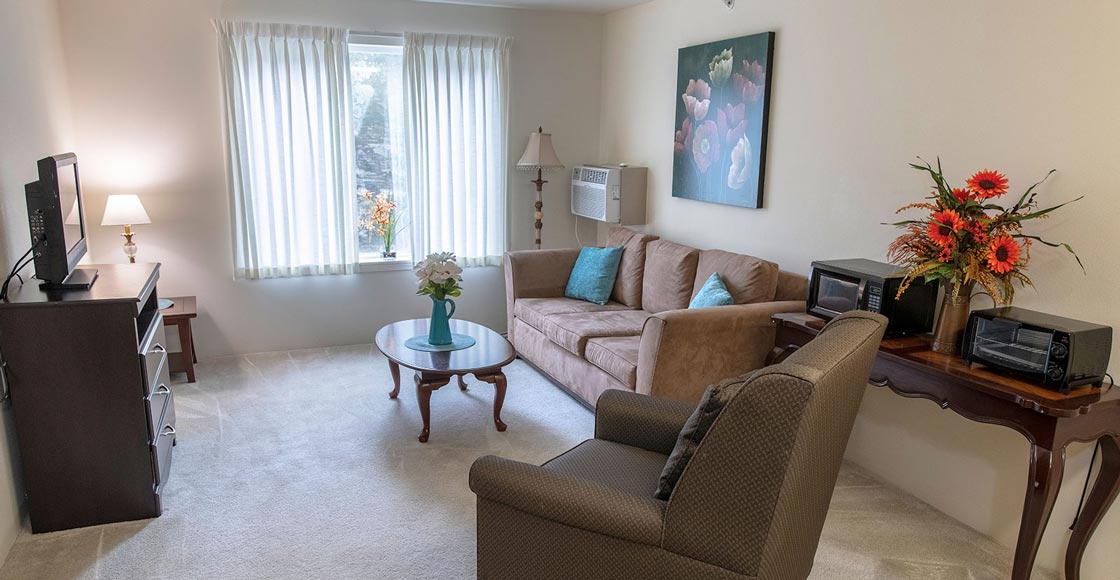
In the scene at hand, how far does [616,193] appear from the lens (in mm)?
5262

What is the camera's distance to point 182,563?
2.66 m

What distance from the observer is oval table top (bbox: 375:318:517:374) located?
3.65 m

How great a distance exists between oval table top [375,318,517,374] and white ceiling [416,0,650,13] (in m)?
2.42

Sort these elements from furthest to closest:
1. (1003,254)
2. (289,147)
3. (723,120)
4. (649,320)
→ (289,147)
(723,120)
(649,320)
(1003,254)

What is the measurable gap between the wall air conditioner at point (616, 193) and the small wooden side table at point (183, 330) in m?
2.77

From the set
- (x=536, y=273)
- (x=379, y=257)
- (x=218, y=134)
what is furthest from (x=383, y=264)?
(x=218, y=134)

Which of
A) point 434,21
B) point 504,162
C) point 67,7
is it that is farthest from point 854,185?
point 67,7

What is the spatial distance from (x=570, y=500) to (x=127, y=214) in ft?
12.2

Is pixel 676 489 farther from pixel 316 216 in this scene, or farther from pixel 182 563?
pixel 316 216

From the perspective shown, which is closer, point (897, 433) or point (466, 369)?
point (897, 433)

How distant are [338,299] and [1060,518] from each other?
4.42 metres

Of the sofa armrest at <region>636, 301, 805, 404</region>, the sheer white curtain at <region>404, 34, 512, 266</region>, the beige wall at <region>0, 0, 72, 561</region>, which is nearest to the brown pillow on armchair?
the sofa armrest at <region>636, 301, 805, 404</region>

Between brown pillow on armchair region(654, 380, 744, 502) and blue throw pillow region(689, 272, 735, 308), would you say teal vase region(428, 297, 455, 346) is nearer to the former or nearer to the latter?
blue throw pillow region(689, 272, 735, 308)

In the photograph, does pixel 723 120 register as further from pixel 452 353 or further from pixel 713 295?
pixel 452 353
